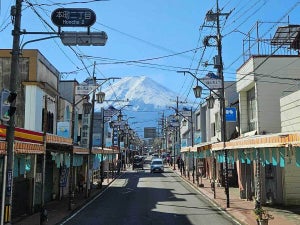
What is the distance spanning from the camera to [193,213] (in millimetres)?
24141

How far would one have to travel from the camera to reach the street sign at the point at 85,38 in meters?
14.3

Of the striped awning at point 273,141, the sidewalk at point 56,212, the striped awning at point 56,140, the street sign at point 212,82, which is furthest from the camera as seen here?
the street sign at point 212,82

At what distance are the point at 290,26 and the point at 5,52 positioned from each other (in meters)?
18.6

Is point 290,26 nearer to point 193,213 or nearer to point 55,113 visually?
point 193,213

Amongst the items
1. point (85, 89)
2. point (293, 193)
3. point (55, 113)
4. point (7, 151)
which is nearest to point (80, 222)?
point (7, 151)

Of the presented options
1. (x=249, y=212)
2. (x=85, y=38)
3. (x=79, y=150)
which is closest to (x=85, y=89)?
(x=79, y=150)

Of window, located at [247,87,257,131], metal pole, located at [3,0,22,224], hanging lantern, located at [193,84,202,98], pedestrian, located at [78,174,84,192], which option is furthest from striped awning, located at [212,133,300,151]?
pedestrian, located at [78,174,84,192]

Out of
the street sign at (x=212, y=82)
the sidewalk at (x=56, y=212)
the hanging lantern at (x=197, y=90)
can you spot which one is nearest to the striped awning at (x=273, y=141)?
the street sign at (x=212, y=82)

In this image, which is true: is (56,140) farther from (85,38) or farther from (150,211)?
(85,38)

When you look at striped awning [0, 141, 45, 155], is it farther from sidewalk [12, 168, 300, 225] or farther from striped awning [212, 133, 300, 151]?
striped awning [212, 133, 300, 151]

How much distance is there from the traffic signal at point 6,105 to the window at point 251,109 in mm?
20318

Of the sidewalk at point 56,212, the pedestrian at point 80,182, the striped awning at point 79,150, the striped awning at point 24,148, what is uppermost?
the striped awning at point 79,150

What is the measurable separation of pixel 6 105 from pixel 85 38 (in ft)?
10.5

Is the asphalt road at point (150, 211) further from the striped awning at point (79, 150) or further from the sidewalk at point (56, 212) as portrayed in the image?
the striped awning at point (79, 150)
